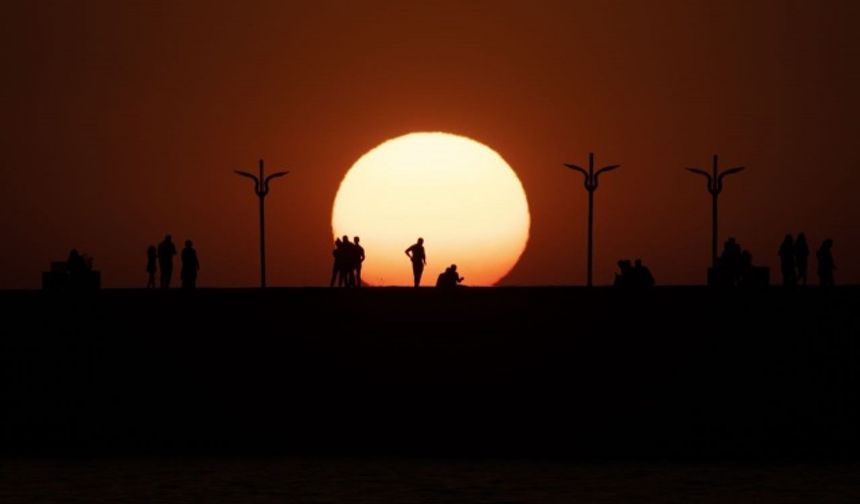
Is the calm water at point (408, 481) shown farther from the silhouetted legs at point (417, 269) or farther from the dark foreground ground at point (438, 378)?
the silhouetted legs at point (417, 269)

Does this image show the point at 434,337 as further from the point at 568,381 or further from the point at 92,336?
the point at 92,336

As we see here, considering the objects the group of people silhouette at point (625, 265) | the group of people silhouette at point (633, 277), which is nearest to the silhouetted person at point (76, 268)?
the group of people silhouette at point (625, 265)

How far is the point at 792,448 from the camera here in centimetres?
6253

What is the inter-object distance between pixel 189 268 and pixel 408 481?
564 inches

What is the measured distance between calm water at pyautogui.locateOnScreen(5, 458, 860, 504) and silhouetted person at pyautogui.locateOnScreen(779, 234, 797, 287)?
11.8 metres

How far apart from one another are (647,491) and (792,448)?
6871 mm

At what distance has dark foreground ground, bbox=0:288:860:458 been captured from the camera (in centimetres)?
6291

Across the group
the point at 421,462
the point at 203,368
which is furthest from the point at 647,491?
the point at 203,368

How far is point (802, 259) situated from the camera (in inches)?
2835

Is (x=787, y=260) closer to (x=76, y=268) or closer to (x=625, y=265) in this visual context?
(x=625, y=265)

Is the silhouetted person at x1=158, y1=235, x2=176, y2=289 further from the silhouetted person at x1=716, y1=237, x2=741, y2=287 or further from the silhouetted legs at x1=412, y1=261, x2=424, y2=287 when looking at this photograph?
the silhouetted person at x1=716, y1=237, x2=741, y2=287

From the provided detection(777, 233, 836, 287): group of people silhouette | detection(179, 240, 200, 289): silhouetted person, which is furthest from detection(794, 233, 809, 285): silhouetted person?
detection(179, 240, 200, 289): silhouetted person

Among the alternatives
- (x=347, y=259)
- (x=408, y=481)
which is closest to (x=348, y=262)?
(x=347, y=259)

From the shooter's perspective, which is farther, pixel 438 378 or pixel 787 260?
pixel 787 260
